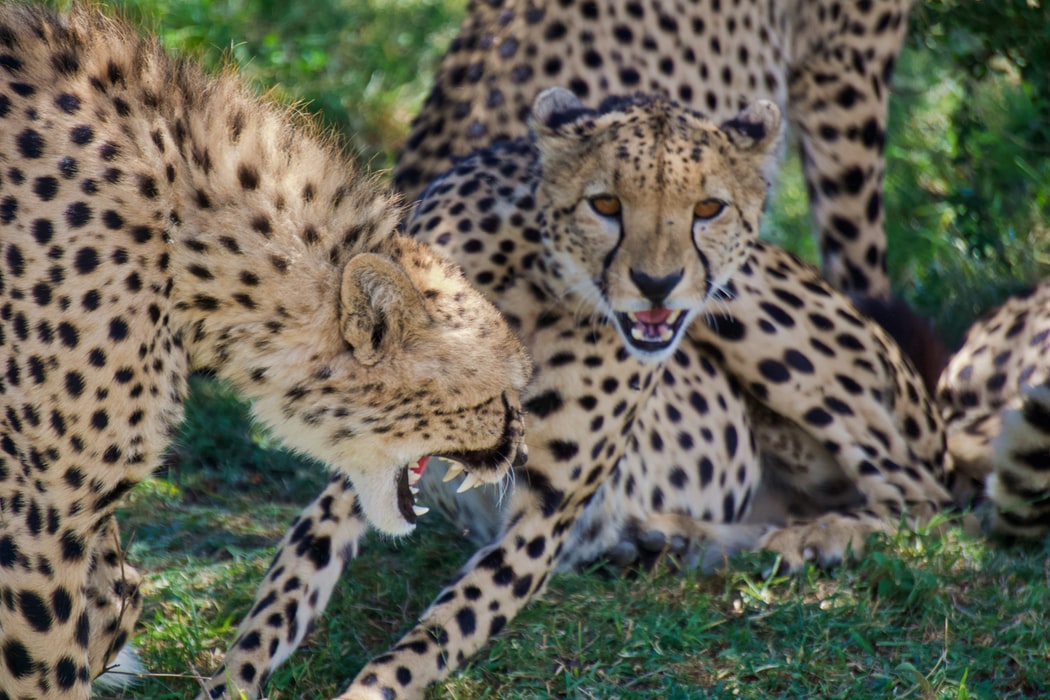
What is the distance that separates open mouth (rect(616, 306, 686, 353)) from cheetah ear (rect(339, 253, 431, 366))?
0.56m

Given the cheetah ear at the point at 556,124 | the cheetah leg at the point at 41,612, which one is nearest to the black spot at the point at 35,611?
the cheetah leg at the point at 41,612

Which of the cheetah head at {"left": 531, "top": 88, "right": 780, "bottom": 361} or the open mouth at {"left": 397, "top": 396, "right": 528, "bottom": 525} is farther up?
the cheetah head at {"left": 531, "top": 88, "right": 780, "bottom": 361}

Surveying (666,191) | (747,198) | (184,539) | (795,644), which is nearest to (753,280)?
(747,198)

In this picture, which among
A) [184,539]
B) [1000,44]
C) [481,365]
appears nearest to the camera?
[481,365]

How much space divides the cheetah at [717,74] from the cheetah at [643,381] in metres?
0.55

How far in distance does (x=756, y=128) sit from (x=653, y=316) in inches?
22.3

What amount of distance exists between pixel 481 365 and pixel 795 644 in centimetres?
87

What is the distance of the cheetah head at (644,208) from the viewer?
331 cm

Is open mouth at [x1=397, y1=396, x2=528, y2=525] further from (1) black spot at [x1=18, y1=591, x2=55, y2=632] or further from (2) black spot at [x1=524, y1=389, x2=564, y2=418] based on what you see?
(1) black spot at [x1=18, y1=591, x2=55, y2=632]

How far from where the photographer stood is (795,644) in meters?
3.23

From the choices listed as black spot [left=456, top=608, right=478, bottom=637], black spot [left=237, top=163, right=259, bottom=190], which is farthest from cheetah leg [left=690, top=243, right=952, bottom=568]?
black spot [left=237, top=163, right=259, bottom=190]

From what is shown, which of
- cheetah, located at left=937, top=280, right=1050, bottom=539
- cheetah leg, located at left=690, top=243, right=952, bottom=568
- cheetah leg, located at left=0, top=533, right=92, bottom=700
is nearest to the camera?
cheetah leg, located at left=0, top=533, right=92, bottom=700

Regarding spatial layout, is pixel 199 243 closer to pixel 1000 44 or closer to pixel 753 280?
pixel 753 280

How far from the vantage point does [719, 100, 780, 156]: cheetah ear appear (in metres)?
3.58
